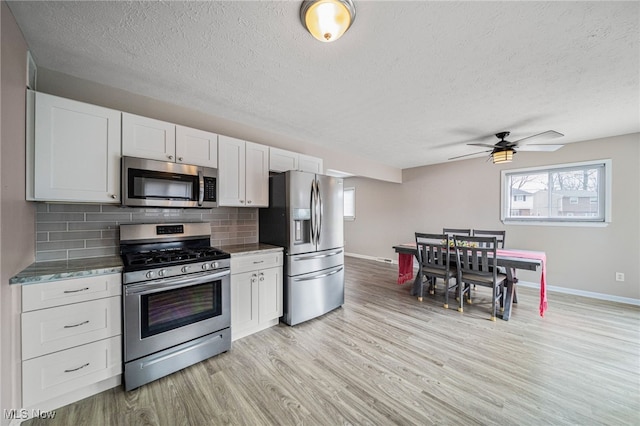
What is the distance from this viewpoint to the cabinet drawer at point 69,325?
59.2 inches

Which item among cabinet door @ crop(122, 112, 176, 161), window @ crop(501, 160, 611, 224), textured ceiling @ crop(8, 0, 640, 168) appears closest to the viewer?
textured ceiling @ crop(8, 0, 640, 168)

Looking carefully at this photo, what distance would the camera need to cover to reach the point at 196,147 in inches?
96.0

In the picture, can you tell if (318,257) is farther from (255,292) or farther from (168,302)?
(168,302)

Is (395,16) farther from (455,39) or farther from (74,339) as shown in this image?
(74,339)

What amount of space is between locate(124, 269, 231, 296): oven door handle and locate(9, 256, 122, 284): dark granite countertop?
174mm

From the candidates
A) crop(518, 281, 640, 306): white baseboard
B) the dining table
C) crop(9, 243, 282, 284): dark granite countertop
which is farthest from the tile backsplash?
crop(518, 281, 640, 306): white baseboard

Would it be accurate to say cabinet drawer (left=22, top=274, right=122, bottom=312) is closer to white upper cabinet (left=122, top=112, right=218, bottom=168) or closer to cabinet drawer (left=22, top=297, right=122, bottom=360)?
cabinet drawer (left=22, top=297, right=122, bottom=360)

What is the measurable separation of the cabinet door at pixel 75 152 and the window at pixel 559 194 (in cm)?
598

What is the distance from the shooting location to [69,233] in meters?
2.02

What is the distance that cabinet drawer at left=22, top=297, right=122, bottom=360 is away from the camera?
1.50 metres

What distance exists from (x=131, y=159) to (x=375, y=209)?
5789 mm

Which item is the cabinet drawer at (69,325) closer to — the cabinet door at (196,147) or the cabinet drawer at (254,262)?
the cabinet drawer at (254,262)

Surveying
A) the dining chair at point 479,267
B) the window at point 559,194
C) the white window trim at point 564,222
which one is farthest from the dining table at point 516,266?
the window at point 559,194

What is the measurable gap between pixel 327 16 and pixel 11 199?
7.17ft
